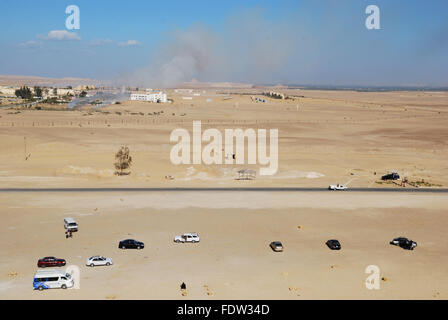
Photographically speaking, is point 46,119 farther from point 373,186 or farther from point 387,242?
point 387,242

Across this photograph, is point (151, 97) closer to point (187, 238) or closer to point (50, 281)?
point (187, 238)

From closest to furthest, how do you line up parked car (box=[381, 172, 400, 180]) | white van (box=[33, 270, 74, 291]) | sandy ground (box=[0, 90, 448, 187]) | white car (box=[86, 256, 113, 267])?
1. white van (box=[33, 270, 74, 291])
2. white car (box=[86, 256, 113, 267])
3. sandy ground (box=[0, 90, 448, 187])
4. parked car (box=[381, 172, 400, 180])

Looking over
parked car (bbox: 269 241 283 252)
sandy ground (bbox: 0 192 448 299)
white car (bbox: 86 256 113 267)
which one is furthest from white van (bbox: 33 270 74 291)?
parked car (bbox: 269 241 283 252)

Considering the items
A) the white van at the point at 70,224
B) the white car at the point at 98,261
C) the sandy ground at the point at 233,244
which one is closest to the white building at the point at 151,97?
the sandy ground at the point at 233,244

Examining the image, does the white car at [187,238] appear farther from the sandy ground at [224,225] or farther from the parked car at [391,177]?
the parked car at [391,177]

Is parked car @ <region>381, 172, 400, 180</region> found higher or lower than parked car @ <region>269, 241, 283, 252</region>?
higher

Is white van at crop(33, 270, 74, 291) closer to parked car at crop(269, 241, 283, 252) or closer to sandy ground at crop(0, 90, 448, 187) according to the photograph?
parked car at crop(269, 241, 283, 252)
